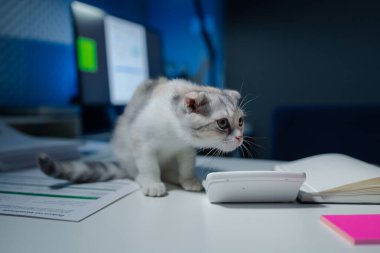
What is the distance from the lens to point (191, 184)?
0.78 meters

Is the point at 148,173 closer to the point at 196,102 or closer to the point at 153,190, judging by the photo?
the point at 153,190

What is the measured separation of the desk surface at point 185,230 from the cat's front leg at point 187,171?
Answer: 0.11 m

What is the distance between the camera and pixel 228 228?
526 mm

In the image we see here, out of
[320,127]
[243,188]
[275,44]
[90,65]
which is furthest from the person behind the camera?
[275,44]

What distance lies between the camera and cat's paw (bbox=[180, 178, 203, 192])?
2.53 ft

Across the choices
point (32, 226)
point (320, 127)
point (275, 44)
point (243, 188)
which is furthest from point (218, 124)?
point (275, 44)

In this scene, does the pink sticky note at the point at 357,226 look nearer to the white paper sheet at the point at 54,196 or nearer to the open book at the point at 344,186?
the open book at the point at 344,186

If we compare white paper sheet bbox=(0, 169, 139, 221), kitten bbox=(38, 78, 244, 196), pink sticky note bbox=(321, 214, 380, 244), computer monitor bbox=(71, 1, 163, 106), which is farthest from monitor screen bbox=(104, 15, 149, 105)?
pink sticky note bbox=(321, 214, 380, 244)

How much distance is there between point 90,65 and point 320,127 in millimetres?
1042

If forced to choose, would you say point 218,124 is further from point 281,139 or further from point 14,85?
point 14,85

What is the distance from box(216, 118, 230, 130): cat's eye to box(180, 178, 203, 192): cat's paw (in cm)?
17

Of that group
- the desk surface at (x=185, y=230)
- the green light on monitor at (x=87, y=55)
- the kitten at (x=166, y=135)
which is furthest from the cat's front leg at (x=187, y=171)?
the green light on monitor at (x=87, y=55)

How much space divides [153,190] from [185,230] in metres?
0.23

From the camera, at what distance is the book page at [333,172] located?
665 millimetres
